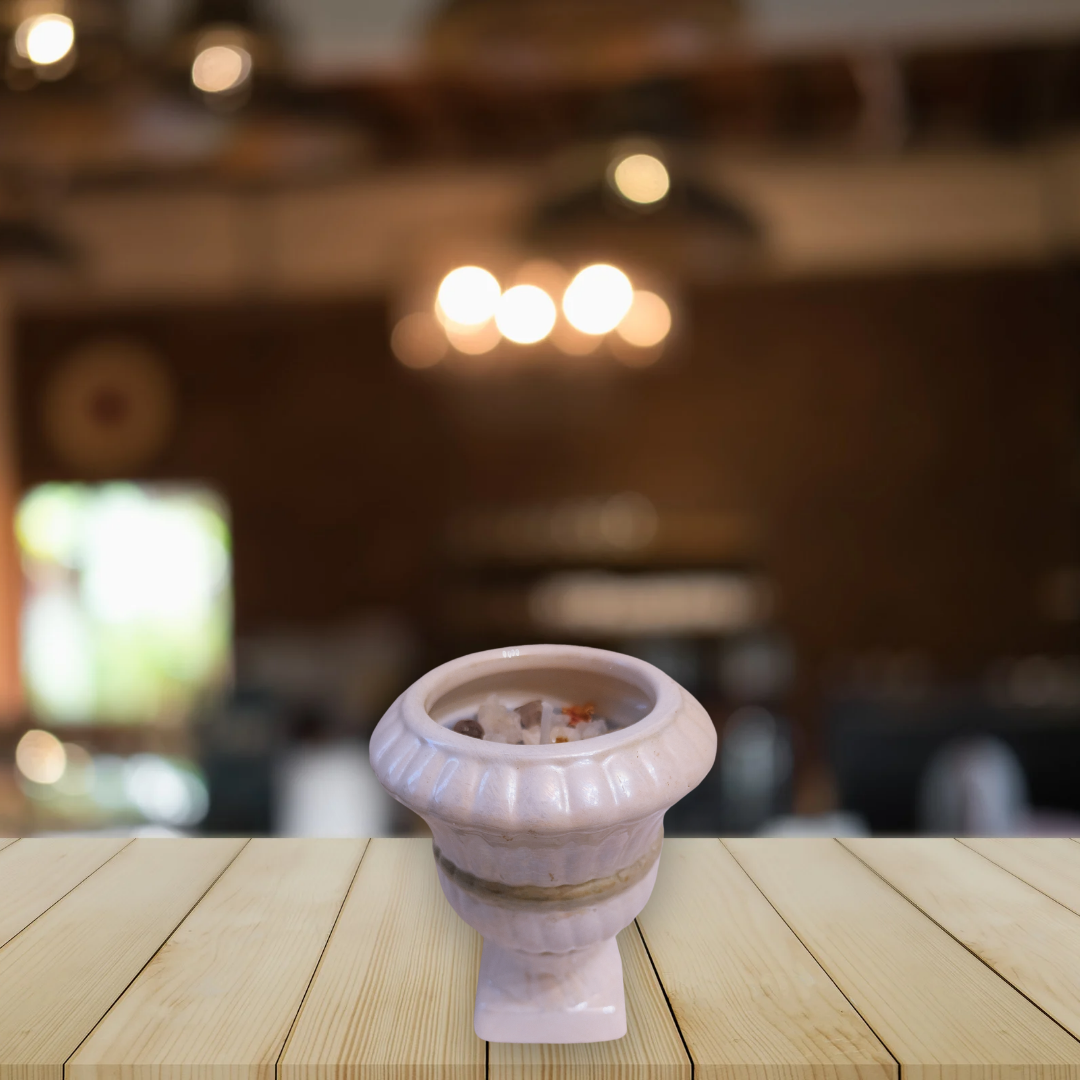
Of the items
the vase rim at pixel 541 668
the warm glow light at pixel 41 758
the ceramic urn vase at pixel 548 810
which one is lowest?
the warm glow light at pixel 41 758

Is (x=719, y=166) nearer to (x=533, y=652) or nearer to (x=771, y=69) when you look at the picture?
(x=771, y=69)

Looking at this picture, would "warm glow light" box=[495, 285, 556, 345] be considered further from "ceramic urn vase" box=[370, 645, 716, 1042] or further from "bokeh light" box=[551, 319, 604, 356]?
"ceramic urn vase" box=[370, 645, 716, 1042]

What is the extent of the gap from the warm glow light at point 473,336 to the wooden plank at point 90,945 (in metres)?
4.04

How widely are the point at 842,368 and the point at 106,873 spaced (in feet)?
17.6

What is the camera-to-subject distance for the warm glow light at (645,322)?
5457mm

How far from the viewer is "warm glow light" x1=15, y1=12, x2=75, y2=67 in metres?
2.04

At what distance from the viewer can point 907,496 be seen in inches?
228

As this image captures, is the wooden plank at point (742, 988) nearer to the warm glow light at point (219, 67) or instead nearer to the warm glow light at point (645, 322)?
the warm glow light at point (219, 67)

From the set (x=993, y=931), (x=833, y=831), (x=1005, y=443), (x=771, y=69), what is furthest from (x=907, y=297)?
(x=993, y=931)

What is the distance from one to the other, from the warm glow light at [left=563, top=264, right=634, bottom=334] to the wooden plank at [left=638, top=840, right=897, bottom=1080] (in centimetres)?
419

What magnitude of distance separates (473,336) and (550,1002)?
446cm

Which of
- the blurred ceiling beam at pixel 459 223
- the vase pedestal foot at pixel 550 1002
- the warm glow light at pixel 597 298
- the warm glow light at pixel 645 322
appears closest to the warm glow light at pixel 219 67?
the vase pedestal foot at pixel 550 1002

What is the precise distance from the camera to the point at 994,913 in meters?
0.97

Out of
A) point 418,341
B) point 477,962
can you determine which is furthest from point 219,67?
point 418,341
